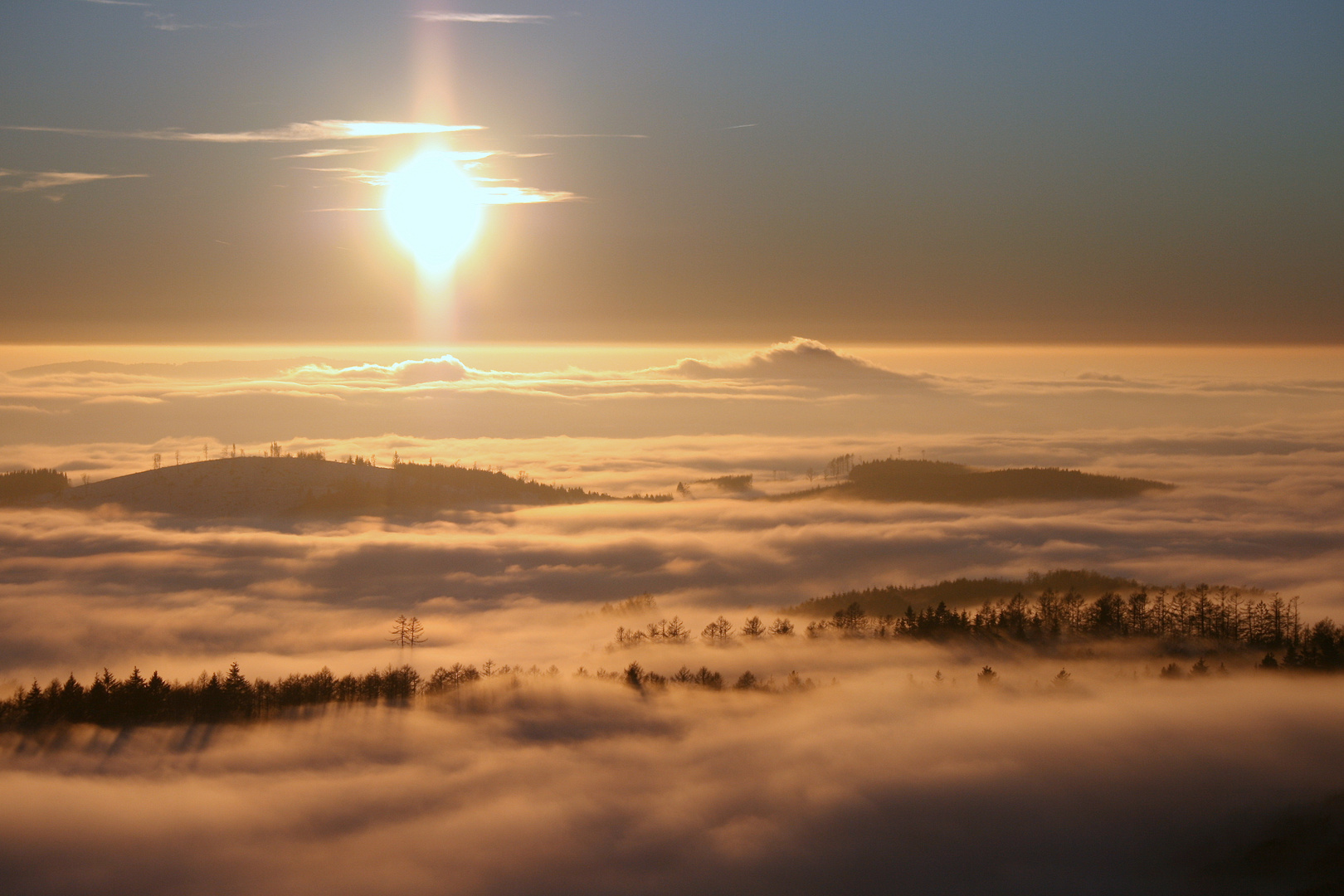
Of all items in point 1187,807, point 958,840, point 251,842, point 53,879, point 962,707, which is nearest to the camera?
point 53,879

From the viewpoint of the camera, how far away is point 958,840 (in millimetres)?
156125

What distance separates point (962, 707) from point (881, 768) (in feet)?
79.8

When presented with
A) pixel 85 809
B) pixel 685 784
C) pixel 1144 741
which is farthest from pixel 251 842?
pixel 1144 741

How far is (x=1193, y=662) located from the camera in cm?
19762

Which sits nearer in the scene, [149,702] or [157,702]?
[149,702]

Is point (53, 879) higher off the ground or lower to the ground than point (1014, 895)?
higher

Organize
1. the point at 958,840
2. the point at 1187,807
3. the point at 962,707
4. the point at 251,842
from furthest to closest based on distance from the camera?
the point at 962,707 < the point at 1187,807 < the point at 958,840 < the point at 251,842

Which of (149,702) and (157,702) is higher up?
(149,702)

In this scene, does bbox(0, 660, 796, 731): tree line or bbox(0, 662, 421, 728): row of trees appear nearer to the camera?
bbox(0, 660, 796, 731): tree line

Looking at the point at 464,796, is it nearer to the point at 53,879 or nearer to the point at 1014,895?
the point at 53,879

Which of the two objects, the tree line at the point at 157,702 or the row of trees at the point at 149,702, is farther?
the row of trees at the point at 149,702

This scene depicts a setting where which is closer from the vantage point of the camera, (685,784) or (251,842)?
(251,842)

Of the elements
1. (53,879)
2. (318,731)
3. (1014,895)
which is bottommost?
(1014,895)

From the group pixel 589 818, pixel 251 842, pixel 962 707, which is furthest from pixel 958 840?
pixel 251 842
